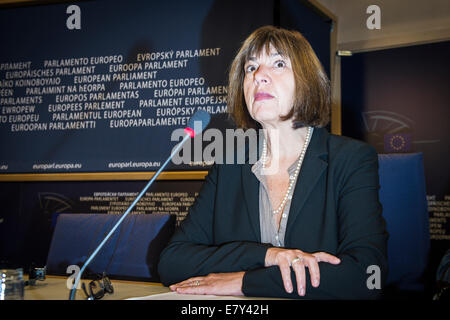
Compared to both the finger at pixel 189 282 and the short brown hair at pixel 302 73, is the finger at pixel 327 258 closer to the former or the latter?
the finger at pixel 189 282

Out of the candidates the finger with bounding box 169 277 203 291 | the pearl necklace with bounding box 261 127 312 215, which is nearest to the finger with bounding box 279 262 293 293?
the finger with bounding box 169 277 203 291

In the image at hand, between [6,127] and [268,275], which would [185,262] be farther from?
[6,127]

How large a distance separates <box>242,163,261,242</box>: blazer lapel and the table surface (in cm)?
33

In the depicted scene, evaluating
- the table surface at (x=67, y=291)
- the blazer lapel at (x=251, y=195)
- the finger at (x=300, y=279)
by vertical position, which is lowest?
the table surface at (x=67, y=291)

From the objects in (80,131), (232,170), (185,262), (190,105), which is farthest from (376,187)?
(80,131)

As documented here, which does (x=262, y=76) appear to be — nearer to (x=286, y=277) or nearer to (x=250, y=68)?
(x=250, y=68)

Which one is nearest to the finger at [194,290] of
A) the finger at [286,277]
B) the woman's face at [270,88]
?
the finger at [286,277]

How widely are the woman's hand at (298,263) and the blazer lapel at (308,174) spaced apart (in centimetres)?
19

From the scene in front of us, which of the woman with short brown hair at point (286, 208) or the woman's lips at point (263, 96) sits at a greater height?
the woman's lips at point (263, 96)

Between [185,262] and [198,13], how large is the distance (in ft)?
7.18

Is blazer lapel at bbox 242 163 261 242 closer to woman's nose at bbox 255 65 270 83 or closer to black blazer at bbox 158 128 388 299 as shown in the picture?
black blazer at bbox 158 128 388 299

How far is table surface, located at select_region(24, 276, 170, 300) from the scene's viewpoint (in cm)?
119

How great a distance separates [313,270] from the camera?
1.11 m

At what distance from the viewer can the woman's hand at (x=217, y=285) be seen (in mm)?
1134
